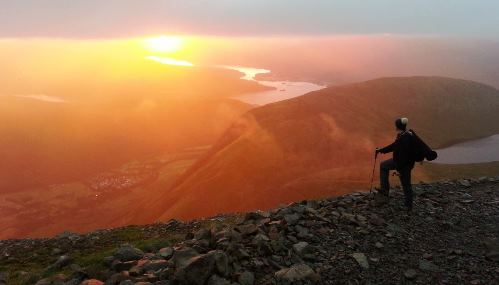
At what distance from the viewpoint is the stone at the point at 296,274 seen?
9.42 metres

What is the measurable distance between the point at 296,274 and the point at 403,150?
5.41 metres

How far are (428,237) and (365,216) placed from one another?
1.81m

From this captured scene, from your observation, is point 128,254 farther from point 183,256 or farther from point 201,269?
point 201,269

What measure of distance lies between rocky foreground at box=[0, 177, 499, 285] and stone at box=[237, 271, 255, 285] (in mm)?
22

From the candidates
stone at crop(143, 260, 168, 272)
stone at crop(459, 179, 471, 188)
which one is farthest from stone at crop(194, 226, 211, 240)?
stone at crop(459, 179, 471, 188)

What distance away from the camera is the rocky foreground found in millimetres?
9641

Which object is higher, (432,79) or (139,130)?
(432,79)

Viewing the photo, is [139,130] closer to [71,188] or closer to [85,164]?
[85,164]

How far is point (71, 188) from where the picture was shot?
116125mm

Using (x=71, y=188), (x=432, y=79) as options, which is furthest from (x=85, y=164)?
(x=432, y=79)

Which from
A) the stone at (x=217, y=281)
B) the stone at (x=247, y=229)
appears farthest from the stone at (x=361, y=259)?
the stone at (x=217, y=281)

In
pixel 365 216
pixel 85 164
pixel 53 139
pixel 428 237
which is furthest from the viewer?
pixel 53 139

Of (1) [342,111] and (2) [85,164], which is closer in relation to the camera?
(1) [342,111]

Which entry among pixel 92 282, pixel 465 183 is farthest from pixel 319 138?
pixel 92 282
